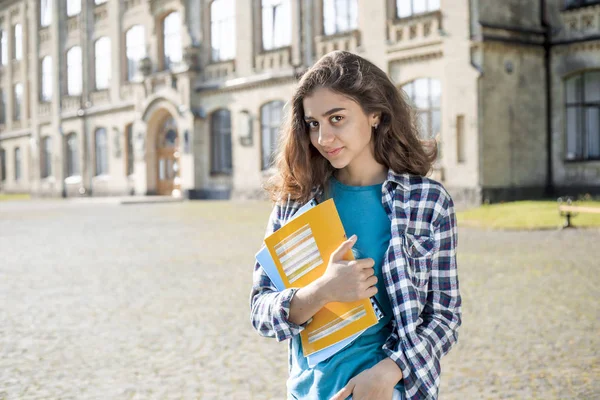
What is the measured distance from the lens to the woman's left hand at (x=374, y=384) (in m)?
2.08

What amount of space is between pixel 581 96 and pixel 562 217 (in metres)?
8.10

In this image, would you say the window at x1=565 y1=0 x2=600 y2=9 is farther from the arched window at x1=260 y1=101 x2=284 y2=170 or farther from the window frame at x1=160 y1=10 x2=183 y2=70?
the window frame at x1=160 y1=10 x2=183 y2=70

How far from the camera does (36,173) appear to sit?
144 feet

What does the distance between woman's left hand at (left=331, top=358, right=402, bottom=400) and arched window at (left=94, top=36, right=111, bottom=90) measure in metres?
37.7

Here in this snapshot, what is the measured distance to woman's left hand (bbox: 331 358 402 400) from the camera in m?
2.08

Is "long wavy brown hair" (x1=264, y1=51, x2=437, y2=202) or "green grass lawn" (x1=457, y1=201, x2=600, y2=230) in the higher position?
"long wavy brown hair" (x1=264, y1=51, x2=437, y2=202)

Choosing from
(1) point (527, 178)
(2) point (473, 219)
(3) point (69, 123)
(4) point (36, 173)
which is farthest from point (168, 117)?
(2) point (473, 219)

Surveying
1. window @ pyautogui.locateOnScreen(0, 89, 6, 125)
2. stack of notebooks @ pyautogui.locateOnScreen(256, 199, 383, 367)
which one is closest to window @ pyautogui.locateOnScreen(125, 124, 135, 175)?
window @ pyautogui.locateOnScreen(0, 89, 6, 125)

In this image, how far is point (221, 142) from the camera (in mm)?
31031

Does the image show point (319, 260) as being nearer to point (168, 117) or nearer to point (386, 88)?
point (386, 88)

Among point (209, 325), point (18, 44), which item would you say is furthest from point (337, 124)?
point (18, 44)

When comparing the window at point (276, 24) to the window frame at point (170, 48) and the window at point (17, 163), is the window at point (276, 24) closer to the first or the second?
the window frame at point (170, 48)

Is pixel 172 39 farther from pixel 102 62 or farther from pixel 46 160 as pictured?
pixel 46 160

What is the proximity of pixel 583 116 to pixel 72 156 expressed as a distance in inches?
1093
